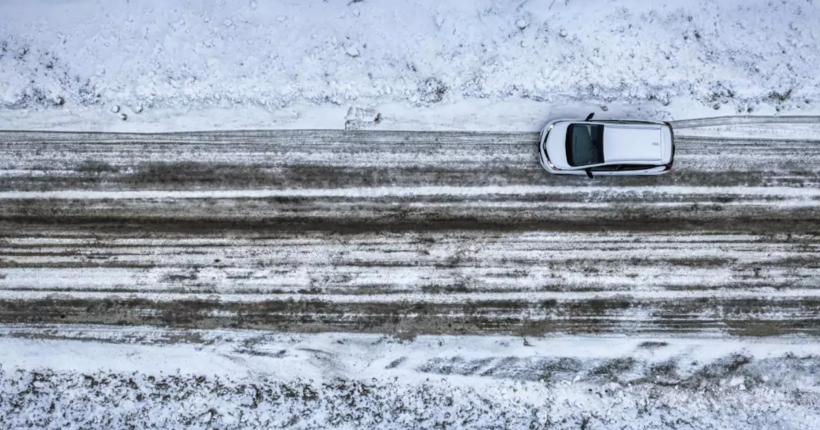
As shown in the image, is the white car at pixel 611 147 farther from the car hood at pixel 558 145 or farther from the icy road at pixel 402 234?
the icy road at pixel 402 234

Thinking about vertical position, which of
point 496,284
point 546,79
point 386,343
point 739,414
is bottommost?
point 739,414

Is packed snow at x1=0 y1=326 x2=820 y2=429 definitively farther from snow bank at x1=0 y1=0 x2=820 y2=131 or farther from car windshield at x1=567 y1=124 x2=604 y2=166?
snow bank at x1=0 y1=0 x2=820 y2=131

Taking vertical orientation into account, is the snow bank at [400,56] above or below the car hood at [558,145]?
above

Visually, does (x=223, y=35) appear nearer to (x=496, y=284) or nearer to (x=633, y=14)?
(x=496, y=284)

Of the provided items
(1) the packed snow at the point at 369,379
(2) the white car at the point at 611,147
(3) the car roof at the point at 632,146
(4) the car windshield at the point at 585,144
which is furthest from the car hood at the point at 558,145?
(1) the packed snow at the point at 369,379

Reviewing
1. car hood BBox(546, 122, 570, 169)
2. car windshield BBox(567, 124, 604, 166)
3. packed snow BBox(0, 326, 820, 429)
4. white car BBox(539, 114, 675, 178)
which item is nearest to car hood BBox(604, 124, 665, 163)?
white car BBox(539, 114, 675, 178)

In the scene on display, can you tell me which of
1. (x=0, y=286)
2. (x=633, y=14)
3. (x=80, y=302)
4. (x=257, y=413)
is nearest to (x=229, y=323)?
(x=257, y=413)

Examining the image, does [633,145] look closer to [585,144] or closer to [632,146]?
[632,146]
